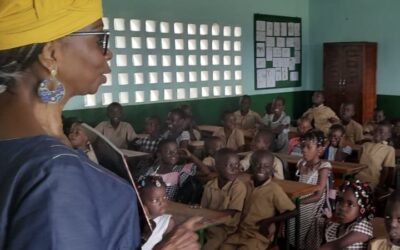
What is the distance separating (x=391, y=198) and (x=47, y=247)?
206 centimetres

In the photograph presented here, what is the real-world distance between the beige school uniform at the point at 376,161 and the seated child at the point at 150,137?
216 cm

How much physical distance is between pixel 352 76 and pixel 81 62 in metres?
7.84

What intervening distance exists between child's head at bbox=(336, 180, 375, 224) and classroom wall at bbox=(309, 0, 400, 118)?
19.0 ft

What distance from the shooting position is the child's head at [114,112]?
596 centimetres

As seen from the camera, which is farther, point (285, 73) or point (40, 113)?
point (285, 73)

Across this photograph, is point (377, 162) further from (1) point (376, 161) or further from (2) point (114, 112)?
(2) point (114, 112)

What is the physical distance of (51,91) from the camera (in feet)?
2.59

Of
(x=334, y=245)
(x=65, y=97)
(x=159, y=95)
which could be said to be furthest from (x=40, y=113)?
(x=159, y=95)

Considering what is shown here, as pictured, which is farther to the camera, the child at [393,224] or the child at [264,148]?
the child at [264,148]

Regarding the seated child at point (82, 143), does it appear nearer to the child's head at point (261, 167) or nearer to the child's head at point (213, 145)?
the child's head at point (261, 167)

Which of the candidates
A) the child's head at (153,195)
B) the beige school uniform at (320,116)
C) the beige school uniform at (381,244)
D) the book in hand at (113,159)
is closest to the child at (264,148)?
the child's head at (153,195)

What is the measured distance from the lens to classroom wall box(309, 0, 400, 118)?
8.06 m

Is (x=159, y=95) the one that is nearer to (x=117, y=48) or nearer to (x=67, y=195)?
(x=117, y=48)

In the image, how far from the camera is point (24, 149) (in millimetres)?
726
